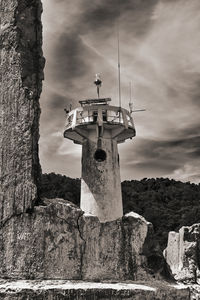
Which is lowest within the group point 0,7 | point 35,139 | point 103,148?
point 35,139

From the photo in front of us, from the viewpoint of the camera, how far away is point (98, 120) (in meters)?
16.4

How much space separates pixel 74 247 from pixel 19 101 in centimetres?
128

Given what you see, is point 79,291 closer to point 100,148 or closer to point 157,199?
point 100,148

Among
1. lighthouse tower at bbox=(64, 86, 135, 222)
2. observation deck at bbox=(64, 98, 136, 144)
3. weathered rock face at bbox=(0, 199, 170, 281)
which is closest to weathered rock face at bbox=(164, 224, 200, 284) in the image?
weathered rock face at bbox=(0, 199, 170, 281)

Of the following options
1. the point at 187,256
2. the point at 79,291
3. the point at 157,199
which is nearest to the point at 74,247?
the point at 79,291

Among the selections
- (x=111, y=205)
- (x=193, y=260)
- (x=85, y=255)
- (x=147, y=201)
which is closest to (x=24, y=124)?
(x=85, y=255)

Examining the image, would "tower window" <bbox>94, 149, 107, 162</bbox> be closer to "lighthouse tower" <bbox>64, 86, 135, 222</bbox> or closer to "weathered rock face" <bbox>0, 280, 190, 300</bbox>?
"lighthouse tower" <bbox>64, 86, 135, 222</bbox>

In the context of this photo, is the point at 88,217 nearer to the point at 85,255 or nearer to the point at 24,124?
the point at 85,255

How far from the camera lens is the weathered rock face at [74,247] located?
3.36m

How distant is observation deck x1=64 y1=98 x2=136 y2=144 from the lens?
16453 mm

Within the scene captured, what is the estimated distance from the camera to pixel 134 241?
3.54 m

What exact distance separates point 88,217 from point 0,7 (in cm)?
205

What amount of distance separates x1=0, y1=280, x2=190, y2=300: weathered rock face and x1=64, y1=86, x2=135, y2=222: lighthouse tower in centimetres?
1220

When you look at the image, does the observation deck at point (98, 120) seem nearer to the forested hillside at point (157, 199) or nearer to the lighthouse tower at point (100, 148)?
the lighthouse tower at point (100, 148)
